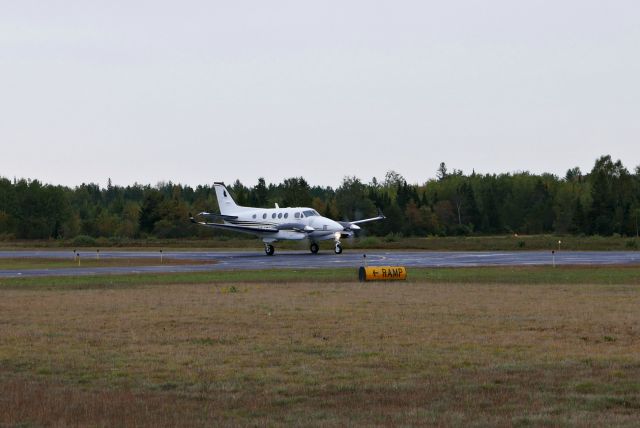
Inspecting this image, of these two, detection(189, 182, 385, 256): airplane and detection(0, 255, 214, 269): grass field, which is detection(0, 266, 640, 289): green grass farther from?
detection(189, 182, 385, 256): airplane

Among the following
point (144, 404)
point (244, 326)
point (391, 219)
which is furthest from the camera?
point (391, 219)

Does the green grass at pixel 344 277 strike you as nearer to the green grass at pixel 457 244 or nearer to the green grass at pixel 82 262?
Result: the green grass at pixel 82 262

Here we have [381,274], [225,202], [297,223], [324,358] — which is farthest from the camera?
[225,202]

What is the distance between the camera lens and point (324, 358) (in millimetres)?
18109

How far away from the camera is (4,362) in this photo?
1819 cm

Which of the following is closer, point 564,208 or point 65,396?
point 65,396

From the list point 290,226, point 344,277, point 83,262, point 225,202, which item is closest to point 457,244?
point 290,226

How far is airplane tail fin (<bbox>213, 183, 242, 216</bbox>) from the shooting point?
267 ft

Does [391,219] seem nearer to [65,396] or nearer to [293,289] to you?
[293,289]

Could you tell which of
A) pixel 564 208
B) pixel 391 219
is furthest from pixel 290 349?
pixel 564 208

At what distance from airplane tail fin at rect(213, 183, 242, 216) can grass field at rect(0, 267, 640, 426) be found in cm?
4843

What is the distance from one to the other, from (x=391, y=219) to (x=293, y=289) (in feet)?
346

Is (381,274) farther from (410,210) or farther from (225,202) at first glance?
(410,210)

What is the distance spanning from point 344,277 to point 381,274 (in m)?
3.24
